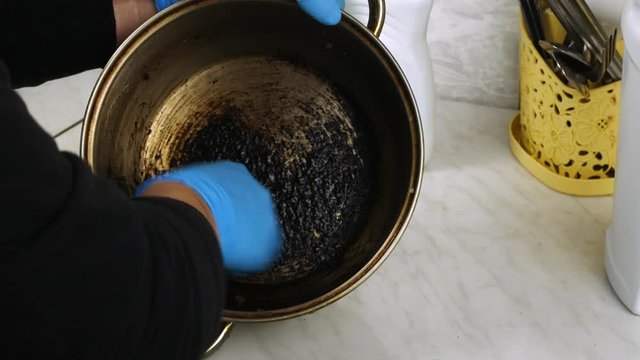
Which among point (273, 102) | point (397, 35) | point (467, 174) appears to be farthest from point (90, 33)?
point (467, 174)

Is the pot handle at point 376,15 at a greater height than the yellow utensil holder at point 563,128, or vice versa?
the pot handle at point 376,15

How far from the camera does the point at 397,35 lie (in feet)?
2.51

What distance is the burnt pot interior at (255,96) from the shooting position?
0.64 metres

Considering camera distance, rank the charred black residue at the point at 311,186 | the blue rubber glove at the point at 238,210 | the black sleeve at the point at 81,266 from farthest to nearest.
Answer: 1. the charred black residue at the point at 311,186
2. the blue rubber glove at the point at 238,210
3. the black sleeve at the point at 81,266

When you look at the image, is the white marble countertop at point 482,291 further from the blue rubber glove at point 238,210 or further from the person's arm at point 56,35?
the person's arm at point 56,35

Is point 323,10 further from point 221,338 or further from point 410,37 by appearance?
point 221,338

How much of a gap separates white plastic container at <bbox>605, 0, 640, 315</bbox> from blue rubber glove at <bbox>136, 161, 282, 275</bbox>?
292mm

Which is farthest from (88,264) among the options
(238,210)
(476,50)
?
(476,50)

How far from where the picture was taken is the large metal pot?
2.09 ft

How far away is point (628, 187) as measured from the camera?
66 centimetres

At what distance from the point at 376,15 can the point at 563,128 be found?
24cm

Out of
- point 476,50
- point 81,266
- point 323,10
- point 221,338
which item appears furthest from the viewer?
point 476,50

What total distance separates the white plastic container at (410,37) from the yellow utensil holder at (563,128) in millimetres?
100

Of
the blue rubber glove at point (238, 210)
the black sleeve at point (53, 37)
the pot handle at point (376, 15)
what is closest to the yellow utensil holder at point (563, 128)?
the pot handle at point (376, 15)
